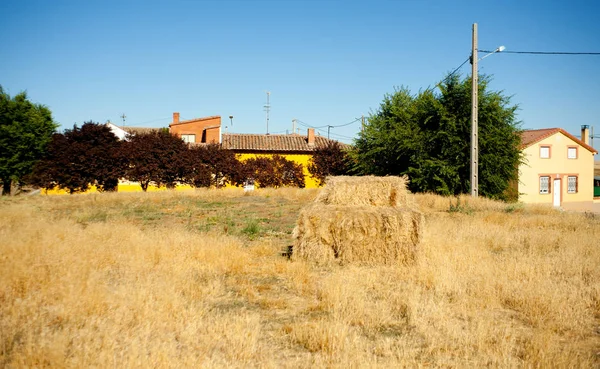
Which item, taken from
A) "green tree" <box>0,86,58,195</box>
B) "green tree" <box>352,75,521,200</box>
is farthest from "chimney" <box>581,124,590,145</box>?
"green tree" <box>0,86,58,195</box>

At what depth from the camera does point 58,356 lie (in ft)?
12.6

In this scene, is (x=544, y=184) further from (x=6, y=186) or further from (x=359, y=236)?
(x=6, y=186)

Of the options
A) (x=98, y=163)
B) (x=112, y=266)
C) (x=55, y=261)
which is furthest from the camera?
(x=98, y=163)

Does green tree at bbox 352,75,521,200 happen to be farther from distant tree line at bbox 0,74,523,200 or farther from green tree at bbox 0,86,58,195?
green tree at bbox 0,86,58,195

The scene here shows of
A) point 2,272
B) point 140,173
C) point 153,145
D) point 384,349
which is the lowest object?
point 384,349

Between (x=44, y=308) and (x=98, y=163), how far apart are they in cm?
2934

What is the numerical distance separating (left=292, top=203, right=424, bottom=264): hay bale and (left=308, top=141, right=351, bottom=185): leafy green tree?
31.8m

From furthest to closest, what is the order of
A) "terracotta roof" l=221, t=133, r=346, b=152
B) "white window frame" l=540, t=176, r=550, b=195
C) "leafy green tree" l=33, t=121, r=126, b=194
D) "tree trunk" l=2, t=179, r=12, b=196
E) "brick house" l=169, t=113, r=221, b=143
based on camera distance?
"brick house" l=169, t=113, r=221, b=143, "terracotta roof" l=221, t=133, r=346, b=152, "white window frame" l=540, t=176, r=550, b=195, "tree trunk" l=2, t=179, r=12, b=196, "leafy green tree" l=33, t=121, r=126, b=194

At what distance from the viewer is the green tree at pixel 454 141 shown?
83.0ft

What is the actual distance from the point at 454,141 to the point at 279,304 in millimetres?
21896

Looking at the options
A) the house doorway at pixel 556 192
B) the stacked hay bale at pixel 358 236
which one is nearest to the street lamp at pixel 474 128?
the stacked hay bale at pixel 358 236

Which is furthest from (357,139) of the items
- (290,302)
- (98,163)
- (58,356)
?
(58,356)

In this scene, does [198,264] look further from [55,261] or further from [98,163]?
[98,163]

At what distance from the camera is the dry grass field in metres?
4.23
